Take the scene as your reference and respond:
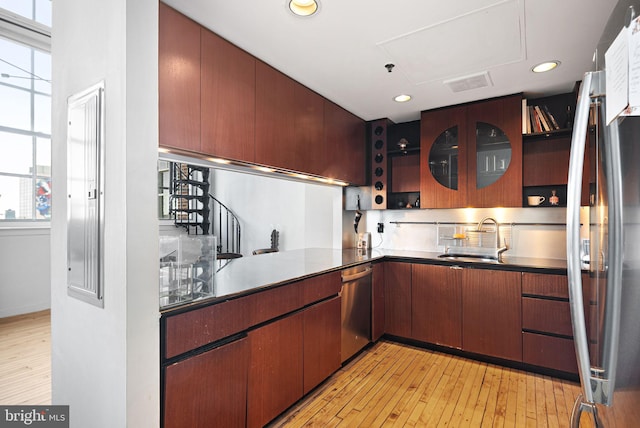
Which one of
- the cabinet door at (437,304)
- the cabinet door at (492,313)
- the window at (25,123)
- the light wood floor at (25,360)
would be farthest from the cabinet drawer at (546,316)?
the window at (25,123)

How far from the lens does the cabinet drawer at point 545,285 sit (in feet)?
8.15

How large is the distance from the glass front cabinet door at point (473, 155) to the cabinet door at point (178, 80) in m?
2.43

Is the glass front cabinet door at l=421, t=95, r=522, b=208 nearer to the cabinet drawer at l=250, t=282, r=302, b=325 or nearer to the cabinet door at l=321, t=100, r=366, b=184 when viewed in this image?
the cabinet door at l=321, t=100, r=366, b=184

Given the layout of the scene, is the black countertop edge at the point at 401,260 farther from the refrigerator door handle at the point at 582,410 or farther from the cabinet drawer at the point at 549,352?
the refrigerator door handle at the point at 582,410

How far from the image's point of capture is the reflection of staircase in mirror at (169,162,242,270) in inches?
232

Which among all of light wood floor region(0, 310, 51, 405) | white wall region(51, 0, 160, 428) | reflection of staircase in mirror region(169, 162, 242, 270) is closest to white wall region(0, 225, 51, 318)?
light wood floor region(0, 310, 51, 405)

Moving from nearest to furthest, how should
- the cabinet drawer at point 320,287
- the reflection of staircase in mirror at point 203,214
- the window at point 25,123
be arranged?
the cabinet drawer at point 320,287
the window at point 25,123
the reflection of staircase in mirror at point 203,214

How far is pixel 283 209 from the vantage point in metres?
5.09

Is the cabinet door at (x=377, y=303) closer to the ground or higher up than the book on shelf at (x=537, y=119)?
closer to the ground

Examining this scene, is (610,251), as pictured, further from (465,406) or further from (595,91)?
(465,406)

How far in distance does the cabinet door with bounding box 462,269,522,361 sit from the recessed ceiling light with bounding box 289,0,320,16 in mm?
2419

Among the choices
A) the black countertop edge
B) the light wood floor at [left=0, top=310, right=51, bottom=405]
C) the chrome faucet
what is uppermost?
the chrome faucet

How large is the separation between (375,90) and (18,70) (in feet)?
14.4

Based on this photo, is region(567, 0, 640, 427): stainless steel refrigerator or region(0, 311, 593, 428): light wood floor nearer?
region(567, 0, 640, 427): stainless steel refrigerator
